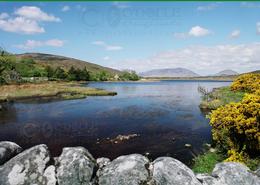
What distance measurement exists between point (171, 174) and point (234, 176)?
2317 millimetres

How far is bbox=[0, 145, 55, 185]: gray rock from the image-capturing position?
24.5 ft

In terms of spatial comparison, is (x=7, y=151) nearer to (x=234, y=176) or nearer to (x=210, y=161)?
(x=234, y=176)

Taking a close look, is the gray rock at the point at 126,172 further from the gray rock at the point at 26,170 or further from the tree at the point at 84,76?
the tree at the point at 84,76

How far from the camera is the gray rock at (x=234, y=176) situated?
7.55m

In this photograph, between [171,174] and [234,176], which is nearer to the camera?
[171,174]

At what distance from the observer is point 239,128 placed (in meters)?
14.2

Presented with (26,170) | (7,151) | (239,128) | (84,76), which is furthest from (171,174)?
(84,76)

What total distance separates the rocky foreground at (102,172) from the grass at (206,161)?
633 cm

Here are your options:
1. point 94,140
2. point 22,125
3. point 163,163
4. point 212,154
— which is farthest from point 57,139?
point 163,163

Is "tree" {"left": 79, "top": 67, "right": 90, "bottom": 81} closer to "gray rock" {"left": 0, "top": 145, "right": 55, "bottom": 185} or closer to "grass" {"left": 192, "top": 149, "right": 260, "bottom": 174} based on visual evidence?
"grass" {"left": 192, "top": 149, "right": 260, "bottom": 174}

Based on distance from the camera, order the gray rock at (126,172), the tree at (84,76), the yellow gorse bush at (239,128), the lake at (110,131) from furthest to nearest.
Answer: the tree at (84,76) < the lake at (110,131) < the yellow gorse bush at (239,128) < the gray rock at (126,172)

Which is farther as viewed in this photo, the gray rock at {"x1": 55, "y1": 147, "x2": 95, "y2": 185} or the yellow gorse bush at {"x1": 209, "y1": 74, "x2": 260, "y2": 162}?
the yellow gorse bush at {"x1": 209, "y1": 74, "x2": 260, "y2": 162}

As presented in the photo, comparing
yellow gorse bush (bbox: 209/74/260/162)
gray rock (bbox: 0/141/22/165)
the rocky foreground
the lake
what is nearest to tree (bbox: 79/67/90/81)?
the lake

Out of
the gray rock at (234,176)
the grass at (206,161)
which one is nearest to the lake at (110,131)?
the grass at (206,161)
